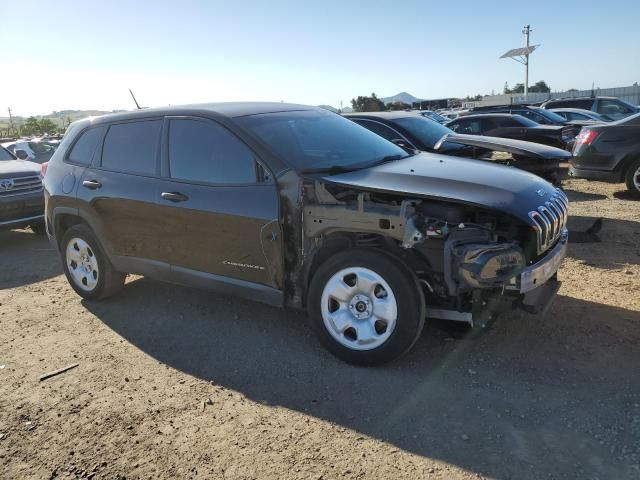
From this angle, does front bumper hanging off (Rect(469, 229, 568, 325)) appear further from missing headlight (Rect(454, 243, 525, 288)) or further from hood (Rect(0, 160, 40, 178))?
hood (Rect(0, 160, 40, 178))

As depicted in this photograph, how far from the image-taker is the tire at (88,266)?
16.8 feet

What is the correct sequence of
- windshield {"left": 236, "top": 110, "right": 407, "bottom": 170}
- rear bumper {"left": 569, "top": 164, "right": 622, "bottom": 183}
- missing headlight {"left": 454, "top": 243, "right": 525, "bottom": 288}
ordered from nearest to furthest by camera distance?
missing headlight {"left": 454, "top": 243, "right": 525, "bottom": 288}, windshield {"left": 236, "top": 110, "right": 407, "bottom": 170}, rear bumper {"left": 569, "top": 164, "right": 622, "bottom": 183}

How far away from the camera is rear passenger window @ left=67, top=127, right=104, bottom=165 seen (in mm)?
5082

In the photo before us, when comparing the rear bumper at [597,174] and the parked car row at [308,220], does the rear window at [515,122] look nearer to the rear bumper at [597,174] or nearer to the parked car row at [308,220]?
the rear bumper at [597,174]

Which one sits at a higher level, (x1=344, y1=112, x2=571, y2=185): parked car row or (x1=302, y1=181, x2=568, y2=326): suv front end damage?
(x1=344, y1=112, x2=571, y2=185): parked car row

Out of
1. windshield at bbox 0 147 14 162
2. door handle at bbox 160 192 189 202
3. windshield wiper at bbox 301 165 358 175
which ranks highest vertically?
windshield at bbox 0 147 14 162

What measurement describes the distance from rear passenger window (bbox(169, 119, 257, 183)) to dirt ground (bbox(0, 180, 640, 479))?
4.24 ft

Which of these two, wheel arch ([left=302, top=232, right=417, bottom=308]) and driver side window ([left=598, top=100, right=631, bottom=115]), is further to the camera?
driver side window ([left=598, top=100, right=631, bottom=115])

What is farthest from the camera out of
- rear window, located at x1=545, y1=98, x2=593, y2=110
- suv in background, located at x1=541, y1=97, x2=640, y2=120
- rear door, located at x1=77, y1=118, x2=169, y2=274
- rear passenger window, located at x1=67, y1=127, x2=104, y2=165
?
rear window, located at x1=545, y1=98, x2=593, y2=110

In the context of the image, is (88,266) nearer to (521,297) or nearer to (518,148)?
(521,297)

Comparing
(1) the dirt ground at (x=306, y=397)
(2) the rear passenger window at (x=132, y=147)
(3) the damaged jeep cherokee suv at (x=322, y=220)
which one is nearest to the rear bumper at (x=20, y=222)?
(1) the dirt ground at (x=306, y=397)

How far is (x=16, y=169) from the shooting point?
846cm

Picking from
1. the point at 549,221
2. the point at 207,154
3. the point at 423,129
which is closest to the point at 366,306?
the point at 549,221

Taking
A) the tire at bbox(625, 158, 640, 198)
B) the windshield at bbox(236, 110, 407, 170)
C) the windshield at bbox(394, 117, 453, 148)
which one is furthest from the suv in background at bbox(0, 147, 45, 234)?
the tire at bbox(625, 158, 640, 198)
